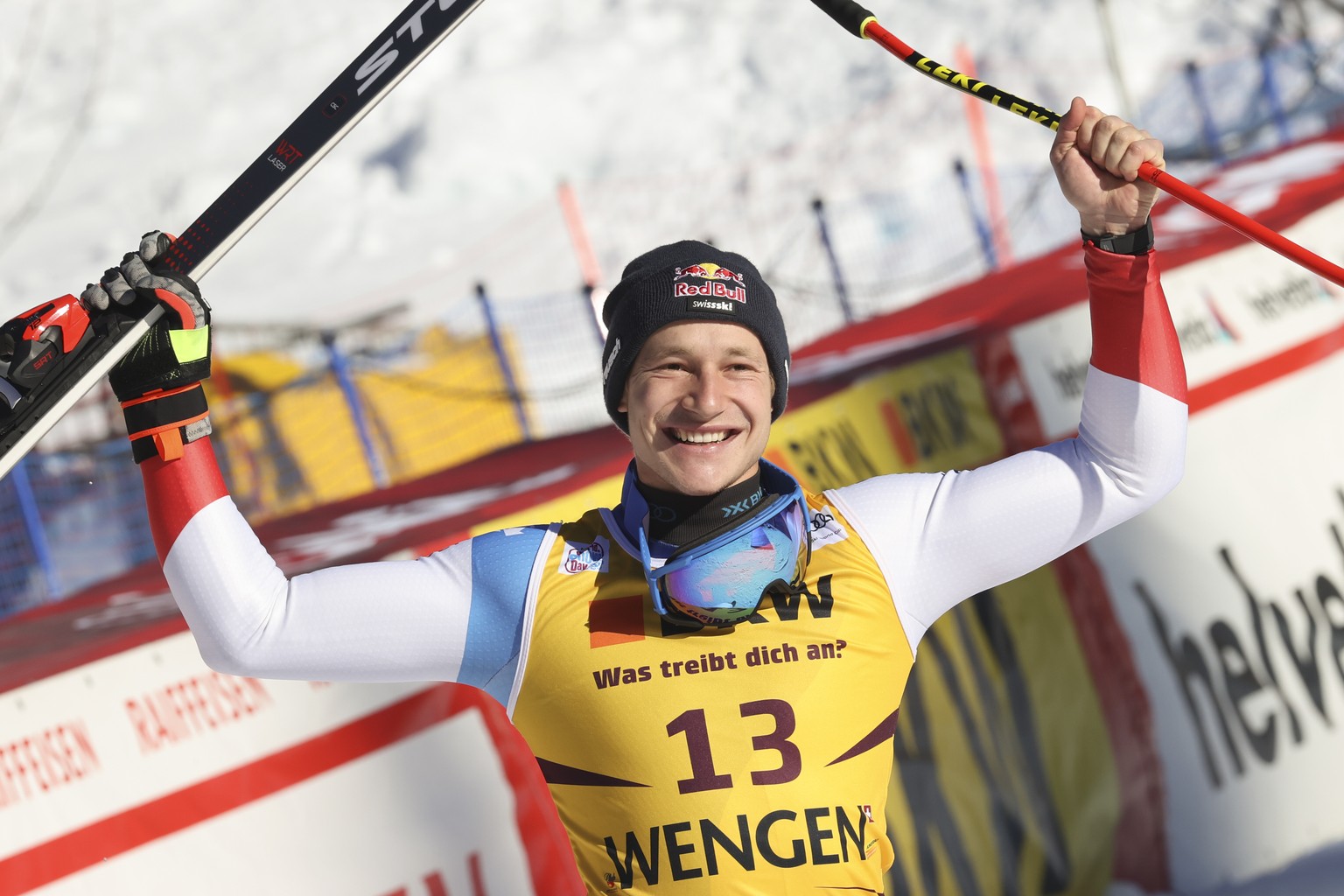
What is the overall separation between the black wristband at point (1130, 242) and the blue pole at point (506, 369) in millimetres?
5686

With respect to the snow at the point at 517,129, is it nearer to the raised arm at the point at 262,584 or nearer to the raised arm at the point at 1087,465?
the raised arm at the point at 1087,465

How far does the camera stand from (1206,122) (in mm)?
12617

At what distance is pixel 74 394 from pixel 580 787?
99cm

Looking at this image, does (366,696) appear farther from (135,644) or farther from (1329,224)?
(1329,224)

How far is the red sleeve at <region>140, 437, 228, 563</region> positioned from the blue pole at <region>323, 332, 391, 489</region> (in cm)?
545

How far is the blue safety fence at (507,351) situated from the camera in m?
7.41

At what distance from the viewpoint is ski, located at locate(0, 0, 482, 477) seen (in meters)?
1.99

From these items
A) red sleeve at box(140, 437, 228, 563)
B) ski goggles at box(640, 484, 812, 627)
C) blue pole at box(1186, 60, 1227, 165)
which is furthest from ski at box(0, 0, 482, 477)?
blue pole at box(1186, 60, 1227, 165)

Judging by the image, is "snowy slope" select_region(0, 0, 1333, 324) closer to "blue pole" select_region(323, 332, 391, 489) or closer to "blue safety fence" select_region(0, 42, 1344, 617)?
"blue safety fence" select_region(0, 42, 1344, 617)

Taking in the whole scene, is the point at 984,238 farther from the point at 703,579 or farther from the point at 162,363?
the point at 162,363

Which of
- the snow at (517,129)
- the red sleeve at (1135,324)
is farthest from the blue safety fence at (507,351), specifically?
the red sleeve at (1135,324)

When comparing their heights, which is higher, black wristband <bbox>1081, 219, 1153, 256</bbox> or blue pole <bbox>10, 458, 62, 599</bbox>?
blue pole <bbox>10, 458, 62, 599</bbox>

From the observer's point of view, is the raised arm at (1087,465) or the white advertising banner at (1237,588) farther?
the white advertising banner at (1237,588)

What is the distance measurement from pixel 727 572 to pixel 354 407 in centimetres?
590
